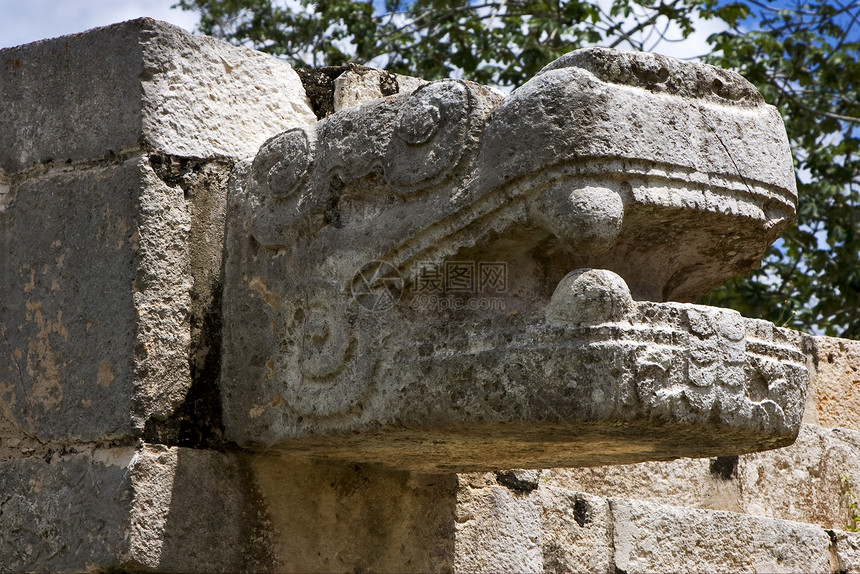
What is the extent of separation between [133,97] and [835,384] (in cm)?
285

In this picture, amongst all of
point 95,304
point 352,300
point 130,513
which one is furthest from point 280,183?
point 130,513

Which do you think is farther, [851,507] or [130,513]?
[851,507]

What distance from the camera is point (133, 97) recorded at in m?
3.00

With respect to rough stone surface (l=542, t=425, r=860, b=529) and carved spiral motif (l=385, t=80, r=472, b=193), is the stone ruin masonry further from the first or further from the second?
rough stone surface (l=542, t=425, r=860, b=529)

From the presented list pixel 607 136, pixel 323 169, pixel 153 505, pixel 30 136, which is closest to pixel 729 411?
pixel 607 136

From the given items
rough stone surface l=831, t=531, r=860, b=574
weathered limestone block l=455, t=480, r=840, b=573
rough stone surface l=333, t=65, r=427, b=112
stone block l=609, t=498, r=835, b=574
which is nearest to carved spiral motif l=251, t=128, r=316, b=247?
rough stone surface l=333, t=65, r=427, b=112

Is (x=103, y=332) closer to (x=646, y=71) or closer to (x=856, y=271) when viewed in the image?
(x=646, y=71)

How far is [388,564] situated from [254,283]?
2.77ft

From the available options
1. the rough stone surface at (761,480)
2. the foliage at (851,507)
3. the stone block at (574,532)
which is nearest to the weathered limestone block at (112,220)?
the stone block at (574,532)

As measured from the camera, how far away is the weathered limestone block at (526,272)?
238 cm

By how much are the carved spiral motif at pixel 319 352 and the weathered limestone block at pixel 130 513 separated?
31 cm

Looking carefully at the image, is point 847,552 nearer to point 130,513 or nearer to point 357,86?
point 357,86

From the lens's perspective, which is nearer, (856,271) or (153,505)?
(153,505)

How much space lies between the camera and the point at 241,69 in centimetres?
329
